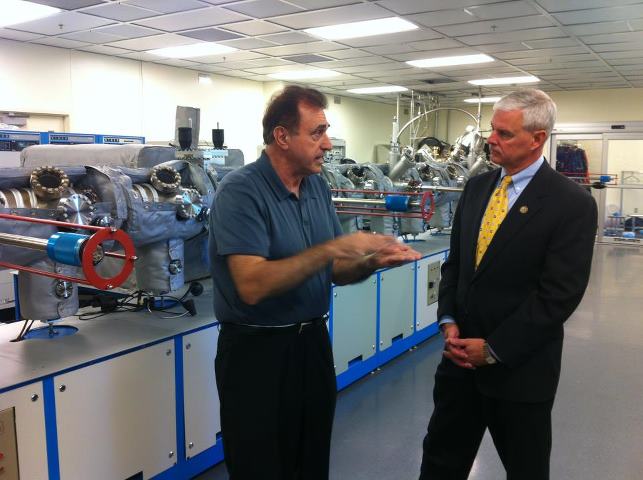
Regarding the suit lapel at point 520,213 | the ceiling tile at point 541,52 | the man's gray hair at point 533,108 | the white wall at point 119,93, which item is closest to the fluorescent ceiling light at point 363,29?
the white wall at point 119,93

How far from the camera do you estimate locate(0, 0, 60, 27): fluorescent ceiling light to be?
18.0 feet

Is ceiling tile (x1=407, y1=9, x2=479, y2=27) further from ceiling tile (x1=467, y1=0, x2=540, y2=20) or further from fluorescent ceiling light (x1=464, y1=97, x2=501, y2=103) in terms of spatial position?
fluorescent ceiling light (x1=464, y1=97, x2=501, y2=103)

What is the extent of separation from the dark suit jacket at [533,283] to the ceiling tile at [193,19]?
15.7 ft

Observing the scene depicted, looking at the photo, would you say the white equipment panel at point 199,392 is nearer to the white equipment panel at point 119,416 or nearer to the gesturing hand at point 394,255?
the white equipment panel at point 119,416

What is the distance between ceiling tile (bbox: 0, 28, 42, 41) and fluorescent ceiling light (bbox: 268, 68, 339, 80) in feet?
13.3

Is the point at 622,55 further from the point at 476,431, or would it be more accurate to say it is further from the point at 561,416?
Result: the point at 476,431

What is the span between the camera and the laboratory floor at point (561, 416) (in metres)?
2.69

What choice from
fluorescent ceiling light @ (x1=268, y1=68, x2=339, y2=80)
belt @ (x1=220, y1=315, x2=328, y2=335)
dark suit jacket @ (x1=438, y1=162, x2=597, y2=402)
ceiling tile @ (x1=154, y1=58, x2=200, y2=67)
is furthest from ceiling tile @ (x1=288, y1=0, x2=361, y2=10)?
belt @ (x1=220, y1=315, x2=328, y2=335)

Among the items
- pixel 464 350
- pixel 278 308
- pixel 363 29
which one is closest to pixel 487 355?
pixel 464 350

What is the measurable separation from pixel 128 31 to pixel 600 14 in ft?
17.0

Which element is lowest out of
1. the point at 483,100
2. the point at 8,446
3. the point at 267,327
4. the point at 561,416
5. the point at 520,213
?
the point at 561,416

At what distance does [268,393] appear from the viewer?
1.63m

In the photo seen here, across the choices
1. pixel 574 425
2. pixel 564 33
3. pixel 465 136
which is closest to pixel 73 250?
pixel 574 425

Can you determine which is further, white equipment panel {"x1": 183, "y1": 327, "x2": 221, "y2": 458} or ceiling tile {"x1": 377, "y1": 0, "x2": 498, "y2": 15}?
ceiling tile {"x1": 377, "y1": 0, "x2": 498, "y2": 15}
